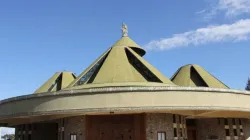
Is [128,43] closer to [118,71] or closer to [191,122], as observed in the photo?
[118,71]

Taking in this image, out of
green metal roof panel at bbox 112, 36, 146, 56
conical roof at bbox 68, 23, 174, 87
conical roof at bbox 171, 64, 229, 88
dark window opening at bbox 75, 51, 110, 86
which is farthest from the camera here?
green metal roof panel at bbox 112, 36, 146, 56

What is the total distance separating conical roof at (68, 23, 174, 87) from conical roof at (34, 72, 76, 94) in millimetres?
7262

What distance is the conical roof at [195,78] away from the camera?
96.9 ft

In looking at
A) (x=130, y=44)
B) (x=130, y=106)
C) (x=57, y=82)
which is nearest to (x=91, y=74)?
(x=130, y=44)

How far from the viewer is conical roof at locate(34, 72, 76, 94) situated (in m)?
31.7

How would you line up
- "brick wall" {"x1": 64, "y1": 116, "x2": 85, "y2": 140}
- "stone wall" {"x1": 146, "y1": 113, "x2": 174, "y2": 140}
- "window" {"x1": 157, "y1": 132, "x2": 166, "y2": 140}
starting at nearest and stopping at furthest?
"stone wall" {"x1": 146, "y1": 113, "x2": 174, "y2": 140} < "window" {"x1": 157, "y1": 132, "x2": 166, "y2": 140} < "brick wall" {"x1": 64, "y1": 116, "x2": 85, "y2": 140}

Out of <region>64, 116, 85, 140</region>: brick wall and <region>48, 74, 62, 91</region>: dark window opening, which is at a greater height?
<region>48, 74, 62, 91</region>: dark window opening

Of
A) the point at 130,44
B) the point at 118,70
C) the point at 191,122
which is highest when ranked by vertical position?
the point at 130,44

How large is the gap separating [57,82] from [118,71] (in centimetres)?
1100

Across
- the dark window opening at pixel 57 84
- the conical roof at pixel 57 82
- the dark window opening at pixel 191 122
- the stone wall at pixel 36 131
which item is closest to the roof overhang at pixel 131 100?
the dark window opening at pixel 191 122

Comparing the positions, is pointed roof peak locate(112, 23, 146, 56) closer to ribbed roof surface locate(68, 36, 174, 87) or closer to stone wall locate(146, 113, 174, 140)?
ribbed roof surface locate(68, 36, 174, 87)

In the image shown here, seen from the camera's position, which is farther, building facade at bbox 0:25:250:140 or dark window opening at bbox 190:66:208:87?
dark window opening at bbox 190:66:208:87

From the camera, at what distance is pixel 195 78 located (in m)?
30.9

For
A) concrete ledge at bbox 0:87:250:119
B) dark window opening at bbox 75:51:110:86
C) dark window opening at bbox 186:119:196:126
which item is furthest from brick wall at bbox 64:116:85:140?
dark window opening at bbox 186:119:196:126
